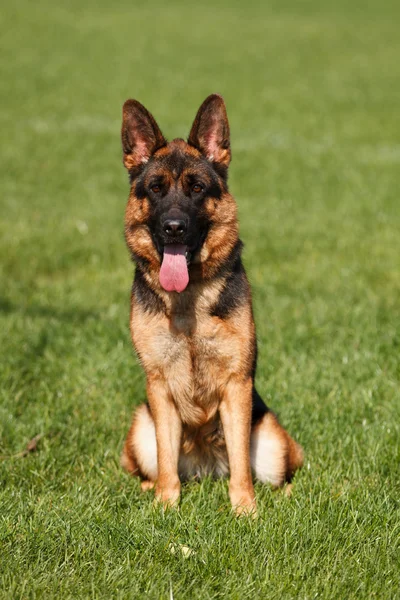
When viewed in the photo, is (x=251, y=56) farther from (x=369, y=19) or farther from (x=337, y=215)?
(x=337, y=215)

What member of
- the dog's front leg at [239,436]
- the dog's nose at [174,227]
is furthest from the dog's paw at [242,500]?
the dog's nose at [174,227]

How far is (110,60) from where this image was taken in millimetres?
26344

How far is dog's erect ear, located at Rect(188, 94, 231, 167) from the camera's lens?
4051mm

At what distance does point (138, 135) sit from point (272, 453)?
1.96 m

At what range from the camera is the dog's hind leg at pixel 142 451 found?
4.28 meters

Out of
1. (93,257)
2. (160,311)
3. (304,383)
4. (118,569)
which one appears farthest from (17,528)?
(93,257)

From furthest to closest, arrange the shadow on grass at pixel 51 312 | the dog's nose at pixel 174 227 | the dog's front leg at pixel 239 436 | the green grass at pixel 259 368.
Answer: the shadow on grass at pixel 51 312 → the dog's front leg at pixel 239 436 → the dog's nose at pixel 174 227 → the green grass at pixel 259 368

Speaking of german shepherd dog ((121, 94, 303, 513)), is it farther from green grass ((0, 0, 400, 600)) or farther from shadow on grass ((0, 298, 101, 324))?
shadow on grass ((0, 298, 101, 324))

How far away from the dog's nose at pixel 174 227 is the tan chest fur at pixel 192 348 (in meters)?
0.42

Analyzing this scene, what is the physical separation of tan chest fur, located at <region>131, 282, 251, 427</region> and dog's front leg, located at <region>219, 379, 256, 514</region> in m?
0.08

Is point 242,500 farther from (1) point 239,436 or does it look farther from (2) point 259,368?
(2) point 259,368

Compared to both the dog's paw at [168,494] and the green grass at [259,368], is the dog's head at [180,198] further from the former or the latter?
the green grass at [259,368]

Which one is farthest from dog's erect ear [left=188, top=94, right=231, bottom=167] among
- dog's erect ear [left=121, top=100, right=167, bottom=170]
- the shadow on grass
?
the shadow on grass

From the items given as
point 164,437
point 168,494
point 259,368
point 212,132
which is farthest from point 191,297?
point 259,368
